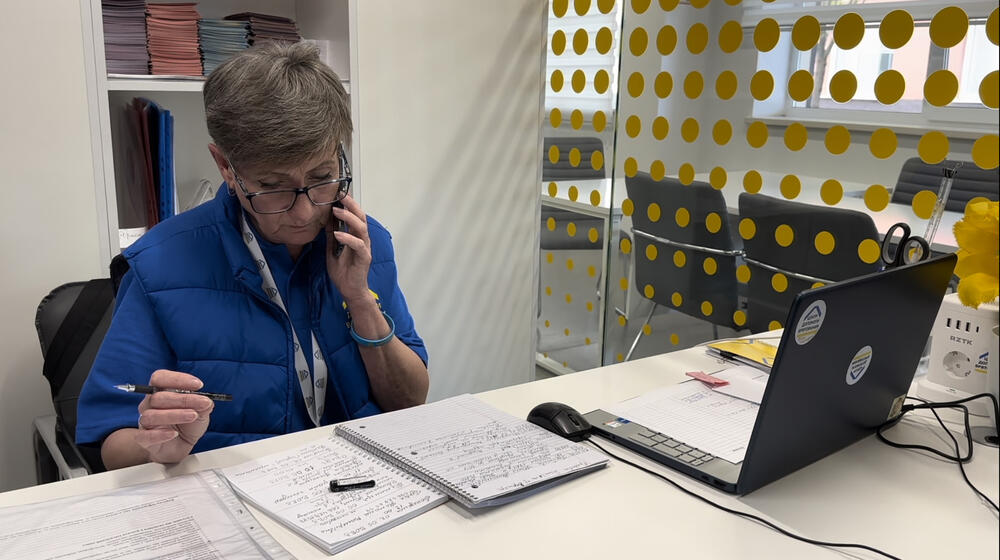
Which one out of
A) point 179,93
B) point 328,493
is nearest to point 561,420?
point 328,493

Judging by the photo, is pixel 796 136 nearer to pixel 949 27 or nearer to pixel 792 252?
pixel 792 252

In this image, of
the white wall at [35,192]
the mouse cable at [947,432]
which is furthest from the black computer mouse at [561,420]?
the white wall at [35,192]

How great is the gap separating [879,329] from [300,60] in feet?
3.37

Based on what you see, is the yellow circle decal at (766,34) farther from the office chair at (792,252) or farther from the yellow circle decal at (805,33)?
the office chair at (792,252)

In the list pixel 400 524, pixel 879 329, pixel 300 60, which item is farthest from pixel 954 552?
pixel 300 60

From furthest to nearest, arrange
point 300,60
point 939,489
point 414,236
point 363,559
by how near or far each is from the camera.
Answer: point 414,236 < point 300,60 < point 939,489 < point 363,559

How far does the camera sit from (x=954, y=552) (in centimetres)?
100

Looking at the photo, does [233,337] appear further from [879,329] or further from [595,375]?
[879,329]

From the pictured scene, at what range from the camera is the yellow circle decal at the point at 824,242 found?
1944 millimetres

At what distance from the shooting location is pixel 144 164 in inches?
84.7

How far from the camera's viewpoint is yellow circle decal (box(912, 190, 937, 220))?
66.6 inches

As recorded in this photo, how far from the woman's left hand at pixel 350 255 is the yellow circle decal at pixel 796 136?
1.10 m

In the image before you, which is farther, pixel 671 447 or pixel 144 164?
pixel 144 164

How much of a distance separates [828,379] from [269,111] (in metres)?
0.94
